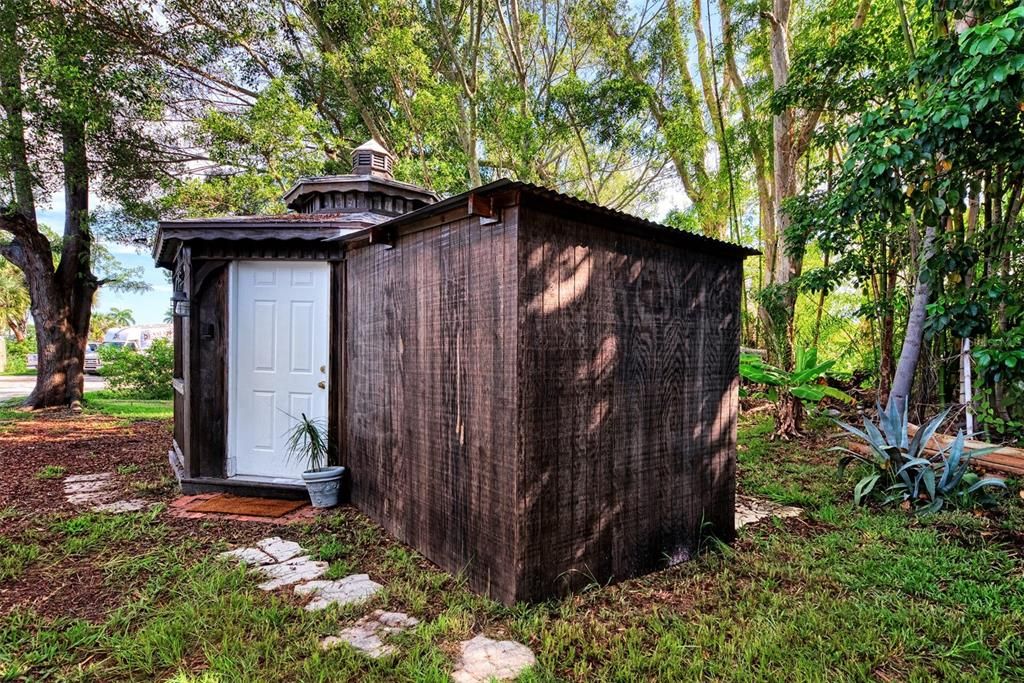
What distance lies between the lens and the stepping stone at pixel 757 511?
3719mm

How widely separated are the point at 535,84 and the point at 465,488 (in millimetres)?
10295

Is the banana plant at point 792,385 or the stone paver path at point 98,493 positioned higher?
the banana plant at point 792,385

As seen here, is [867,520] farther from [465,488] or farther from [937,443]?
[465,488]

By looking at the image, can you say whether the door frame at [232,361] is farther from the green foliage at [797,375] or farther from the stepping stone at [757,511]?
the green foliage at [797,375]

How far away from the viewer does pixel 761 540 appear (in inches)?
129

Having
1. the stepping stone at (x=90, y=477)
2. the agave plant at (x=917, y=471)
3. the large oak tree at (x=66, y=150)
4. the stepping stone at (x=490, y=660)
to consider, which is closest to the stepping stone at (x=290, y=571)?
the stepping stone at (x=490, y=660)

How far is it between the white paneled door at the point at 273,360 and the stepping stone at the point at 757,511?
3.34 m

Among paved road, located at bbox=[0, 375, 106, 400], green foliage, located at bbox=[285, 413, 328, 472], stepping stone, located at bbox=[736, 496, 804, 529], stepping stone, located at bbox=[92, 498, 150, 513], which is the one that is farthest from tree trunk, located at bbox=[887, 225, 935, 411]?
paved road, located at bbox=[0, 375, 106, 400]

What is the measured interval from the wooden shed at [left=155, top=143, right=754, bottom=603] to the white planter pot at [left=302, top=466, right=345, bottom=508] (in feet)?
0.52

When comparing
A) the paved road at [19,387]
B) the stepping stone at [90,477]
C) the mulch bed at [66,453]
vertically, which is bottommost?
the stepping stone at [90,477]

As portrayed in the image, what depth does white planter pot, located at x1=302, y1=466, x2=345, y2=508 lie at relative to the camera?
12.9 ft

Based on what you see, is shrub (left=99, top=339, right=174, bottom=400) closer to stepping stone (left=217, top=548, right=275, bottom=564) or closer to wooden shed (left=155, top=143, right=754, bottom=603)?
wooden shed (left=155, top=143, right=754, bottom=603)

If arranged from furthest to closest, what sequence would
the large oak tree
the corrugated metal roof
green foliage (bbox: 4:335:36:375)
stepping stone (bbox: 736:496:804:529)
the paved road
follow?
green foliage (bbox: 4:335:36:375), the paved road, the large oak tree, stepping stone (bbox: 736:496:804:529), the corrugated metal roof

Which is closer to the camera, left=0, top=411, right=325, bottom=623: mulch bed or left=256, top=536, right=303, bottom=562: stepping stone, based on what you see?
left=0, top=411, right=325, bottom=623: mulch bed
